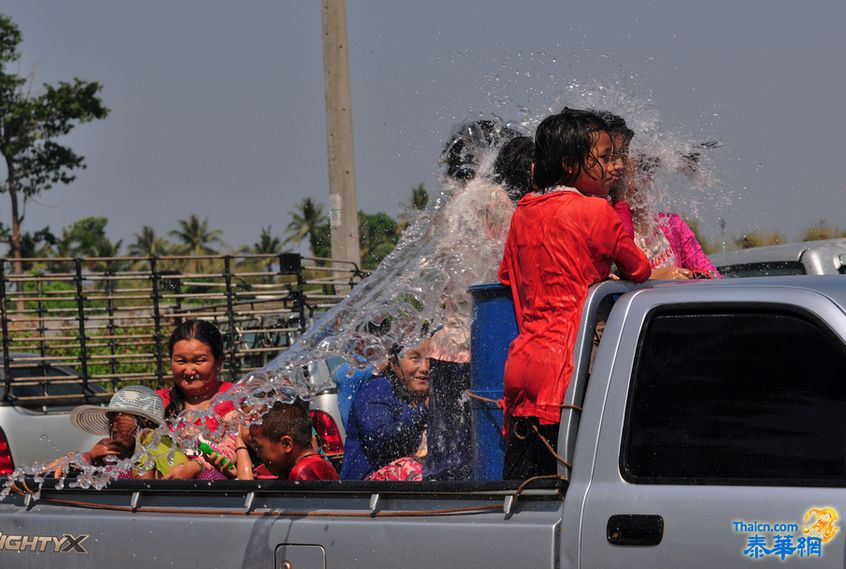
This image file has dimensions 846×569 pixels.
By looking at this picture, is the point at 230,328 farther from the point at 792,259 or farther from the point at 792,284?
the point at 792,284

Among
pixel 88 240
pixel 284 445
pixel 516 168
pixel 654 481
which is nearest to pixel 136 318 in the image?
pixel 284 445

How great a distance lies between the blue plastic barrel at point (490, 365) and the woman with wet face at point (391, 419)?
0.99m

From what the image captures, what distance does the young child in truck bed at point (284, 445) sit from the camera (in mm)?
4457

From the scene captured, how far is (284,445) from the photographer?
448 centimetres

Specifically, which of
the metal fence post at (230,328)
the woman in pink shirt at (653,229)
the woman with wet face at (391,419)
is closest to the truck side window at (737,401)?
the woman in pink shirt at (653,229)

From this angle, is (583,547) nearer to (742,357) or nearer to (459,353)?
(742,357)

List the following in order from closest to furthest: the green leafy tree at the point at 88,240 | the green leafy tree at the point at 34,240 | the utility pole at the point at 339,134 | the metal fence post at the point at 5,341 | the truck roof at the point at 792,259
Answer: the truck roof at the point at 792,259 → the metal fence post at the point at 5,341 → the utility pole at the point at 339,134 → the green leafy tree at the point at 34,240 → the green leafy tree at the point at 88,240

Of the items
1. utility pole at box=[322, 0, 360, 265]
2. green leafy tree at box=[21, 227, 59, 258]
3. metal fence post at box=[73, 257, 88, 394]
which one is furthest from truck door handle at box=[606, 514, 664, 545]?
green leafy tree at box=[21, 227, 59, 258]

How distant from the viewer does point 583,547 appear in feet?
10.2

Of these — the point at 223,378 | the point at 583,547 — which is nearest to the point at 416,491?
the point at 583,547

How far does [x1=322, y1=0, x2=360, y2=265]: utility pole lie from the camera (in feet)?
35.6

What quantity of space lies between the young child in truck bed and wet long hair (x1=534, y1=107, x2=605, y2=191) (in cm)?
137

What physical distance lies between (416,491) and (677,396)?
2.58ft

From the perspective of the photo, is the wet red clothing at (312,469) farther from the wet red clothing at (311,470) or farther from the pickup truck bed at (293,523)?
the pickup truck bed at (293,523)
